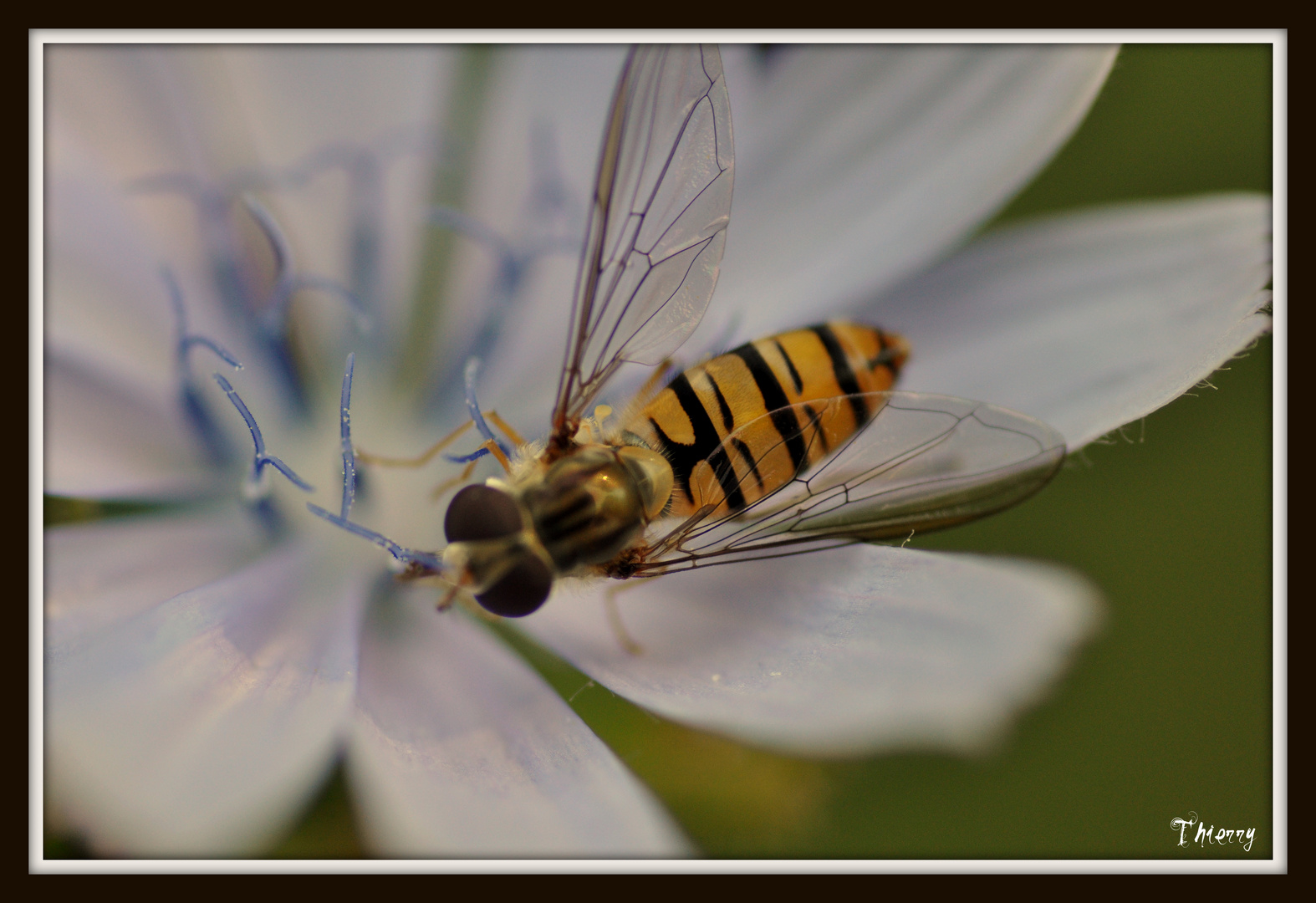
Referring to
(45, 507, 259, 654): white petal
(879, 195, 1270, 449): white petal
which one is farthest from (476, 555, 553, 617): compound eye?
(879, 195, 1270, 449): white petal

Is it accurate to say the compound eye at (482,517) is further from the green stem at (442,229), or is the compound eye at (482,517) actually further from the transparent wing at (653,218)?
the green stem at (442,229)

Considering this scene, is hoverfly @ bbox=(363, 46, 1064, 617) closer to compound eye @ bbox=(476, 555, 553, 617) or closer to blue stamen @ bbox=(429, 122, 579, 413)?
compound eye @ bbox=(476, 555, 553, 617)

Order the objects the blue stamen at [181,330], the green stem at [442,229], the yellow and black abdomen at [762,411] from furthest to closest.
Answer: the green stem at [442,229] → the blue stamen at [181,330] → the yellow and black abdomen at [762,411]

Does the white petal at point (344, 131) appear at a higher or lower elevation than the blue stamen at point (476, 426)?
higher

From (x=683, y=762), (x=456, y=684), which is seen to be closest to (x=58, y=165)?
(x=456, y=684)

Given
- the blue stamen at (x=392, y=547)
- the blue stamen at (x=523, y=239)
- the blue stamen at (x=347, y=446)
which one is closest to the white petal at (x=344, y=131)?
the blue stamen at (x=523, y=239)

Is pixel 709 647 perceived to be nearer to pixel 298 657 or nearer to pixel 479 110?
pixel 298 657

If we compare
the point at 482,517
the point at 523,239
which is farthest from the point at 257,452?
the point at 523,239

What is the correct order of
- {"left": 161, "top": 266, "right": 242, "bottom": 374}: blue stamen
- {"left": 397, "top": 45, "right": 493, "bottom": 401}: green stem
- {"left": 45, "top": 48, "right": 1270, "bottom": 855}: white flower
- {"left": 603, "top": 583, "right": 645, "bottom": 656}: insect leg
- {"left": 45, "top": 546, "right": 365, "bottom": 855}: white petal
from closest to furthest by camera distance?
{"left": 45, "top": 546, "right": 365, "bottom": 855}: white petal → {"left": 45, "top": 48, "right": 1270, "bottom": 855}: white flower → {"left": 603, "top": 583, "right": 645, "bottom": 656}: insect leg → {"left": 161, "top": 266, "right": 242, "bottom": 374}: blue stamen → {"left": 397, "top": 45, "right": 493, "bottom": 401}: green stem
